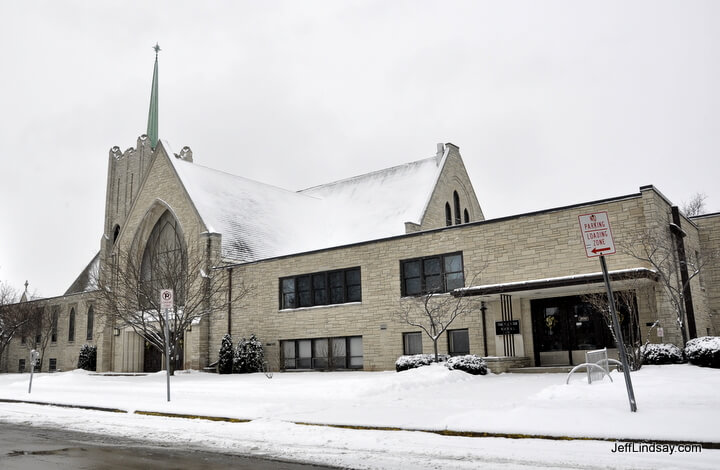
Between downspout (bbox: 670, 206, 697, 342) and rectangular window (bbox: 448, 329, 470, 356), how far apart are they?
26.0ft

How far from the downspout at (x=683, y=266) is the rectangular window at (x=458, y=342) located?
7918 mm

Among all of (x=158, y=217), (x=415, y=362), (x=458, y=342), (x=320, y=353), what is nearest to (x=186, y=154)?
(x=158, y=217)

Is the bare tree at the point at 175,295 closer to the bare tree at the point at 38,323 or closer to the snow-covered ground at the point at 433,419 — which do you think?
the snow-covered ground at the point at 433,419

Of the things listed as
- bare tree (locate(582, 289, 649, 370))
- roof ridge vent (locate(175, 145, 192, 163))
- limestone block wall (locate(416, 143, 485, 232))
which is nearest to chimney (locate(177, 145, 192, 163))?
roof ridge vent (locate(175, 145, 192, 163))

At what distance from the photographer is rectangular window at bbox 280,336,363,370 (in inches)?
1083

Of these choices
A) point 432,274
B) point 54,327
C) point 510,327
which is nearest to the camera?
point 510,327

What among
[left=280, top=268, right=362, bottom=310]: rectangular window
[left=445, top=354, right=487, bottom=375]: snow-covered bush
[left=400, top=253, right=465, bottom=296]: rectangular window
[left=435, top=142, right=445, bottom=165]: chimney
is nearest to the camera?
[left=445, top=354, right=487, bottom=375]: snow-covered bush

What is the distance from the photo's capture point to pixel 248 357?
2889 centimetres

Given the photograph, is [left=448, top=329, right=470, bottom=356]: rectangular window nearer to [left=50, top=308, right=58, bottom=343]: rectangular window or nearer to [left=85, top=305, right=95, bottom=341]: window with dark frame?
[left=85, top=305, right=95, bottom=341]: window with dark frame

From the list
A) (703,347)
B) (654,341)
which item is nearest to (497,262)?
(654,341)

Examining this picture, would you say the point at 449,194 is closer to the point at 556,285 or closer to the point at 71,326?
the point at 556,285

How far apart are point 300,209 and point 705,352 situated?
96.5ft

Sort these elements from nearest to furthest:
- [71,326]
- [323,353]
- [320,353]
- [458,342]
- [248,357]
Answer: [458,342]
[323,353]
[320,353]
[248,357]
[71,326]

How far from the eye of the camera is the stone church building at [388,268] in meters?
21.5
